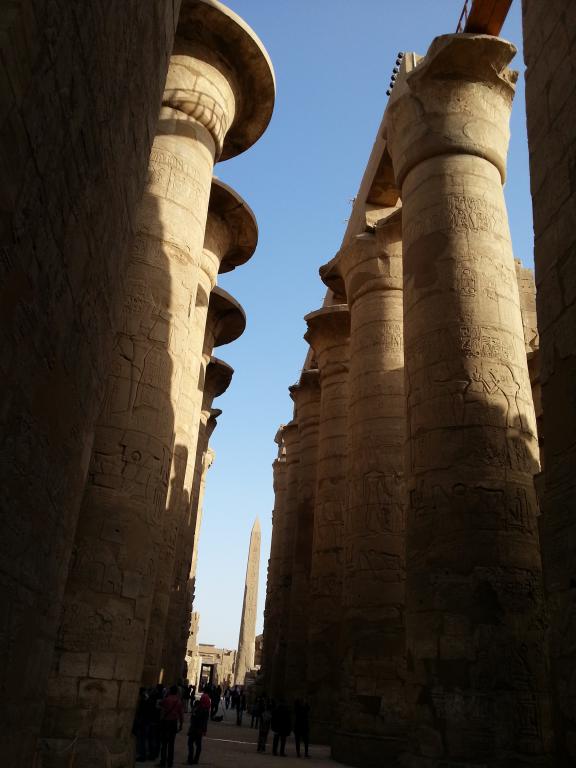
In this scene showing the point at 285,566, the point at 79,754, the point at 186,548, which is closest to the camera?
the point at 79,754

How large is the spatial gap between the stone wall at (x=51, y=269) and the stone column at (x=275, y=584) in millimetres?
15248

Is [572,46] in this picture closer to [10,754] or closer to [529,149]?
[529,149]

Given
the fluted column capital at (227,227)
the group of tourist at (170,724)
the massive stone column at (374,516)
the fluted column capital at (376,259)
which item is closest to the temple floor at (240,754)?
the group of tourist at (170,724)

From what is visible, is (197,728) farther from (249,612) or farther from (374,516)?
(249,612)

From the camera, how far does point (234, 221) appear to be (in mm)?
12039

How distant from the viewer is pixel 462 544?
6.79 m

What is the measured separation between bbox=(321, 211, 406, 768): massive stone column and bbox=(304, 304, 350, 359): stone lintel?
2.40 m

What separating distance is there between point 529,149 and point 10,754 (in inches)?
184

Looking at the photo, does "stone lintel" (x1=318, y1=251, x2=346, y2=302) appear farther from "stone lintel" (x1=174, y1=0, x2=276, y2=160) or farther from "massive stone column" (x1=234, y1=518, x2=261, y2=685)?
"massive stone column" (x1=234, y1=518, x2=261, y2=685)

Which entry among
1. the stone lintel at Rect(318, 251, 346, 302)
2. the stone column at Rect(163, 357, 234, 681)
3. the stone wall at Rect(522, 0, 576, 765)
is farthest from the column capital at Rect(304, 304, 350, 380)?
the stone wall at Rect(522, 0, 576, 765)

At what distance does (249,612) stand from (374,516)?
34235 mm

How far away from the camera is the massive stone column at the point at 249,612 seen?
134ft

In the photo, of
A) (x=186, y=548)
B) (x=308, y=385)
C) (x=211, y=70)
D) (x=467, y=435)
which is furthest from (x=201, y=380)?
(x=467, y=435)

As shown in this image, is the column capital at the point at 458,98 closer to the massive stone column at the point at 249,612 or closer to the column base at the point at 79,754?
the column base at the point at 79,754
